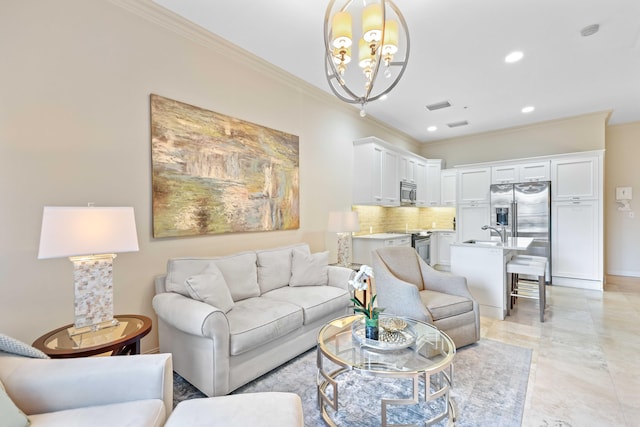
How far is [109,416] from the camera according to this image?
1.13 meters

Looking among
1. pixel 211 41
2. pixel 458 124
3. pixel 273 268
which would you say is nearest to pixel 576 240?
pixel 458 124

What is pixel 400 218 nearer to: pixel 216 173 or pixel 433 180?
pixel 433 180

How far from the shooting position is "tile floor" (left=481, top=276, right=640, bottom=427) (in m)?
1.84

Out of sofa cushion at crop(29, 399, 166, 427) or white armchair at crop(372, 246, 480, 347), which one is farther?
white armchair at crop(372, 246, 480, 347)

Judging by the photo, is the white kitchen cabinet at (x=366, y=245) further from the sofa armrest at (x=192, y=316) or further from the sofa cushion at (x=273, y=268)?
the sofa armrest at (x=192, y=316)

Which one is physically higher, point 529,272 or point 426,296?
point 529,272

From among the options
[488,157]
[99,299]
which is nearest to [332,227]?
[99,299]

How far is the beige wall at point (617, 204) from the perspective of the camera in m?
5.64

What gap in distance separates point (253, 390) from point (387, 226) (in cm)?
442

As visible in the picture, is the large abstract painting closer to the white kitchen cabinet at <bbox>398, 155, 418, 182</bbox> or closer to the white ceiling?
the white ceiling

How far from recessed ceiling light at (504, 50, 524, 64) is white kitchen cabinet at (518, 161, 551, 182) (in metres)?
2.77

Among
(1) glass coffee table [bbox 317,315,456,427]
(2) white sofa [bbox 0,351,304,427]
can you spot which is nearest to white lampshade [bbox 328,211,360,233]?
(1) glass coffee table [bbox 317,315,456,427]

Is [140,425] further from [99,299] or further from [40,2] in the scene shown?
[40,2]

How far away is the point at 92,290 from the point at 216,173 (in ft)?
4.82
